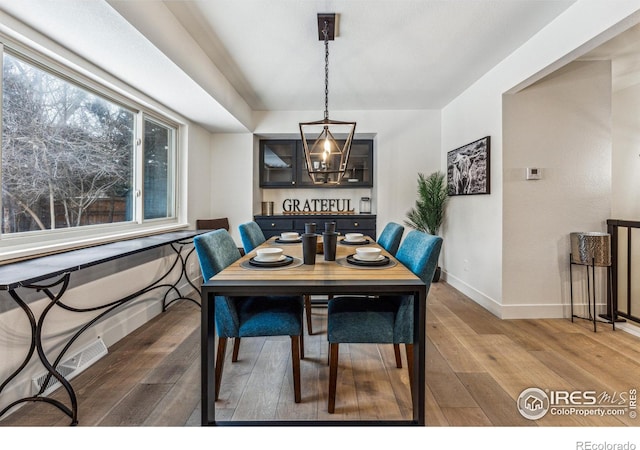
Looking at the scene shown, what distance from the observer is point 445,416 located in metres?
1.61

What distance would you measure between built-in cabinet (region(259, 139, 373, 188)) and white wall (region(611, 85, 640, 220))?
2.94 m

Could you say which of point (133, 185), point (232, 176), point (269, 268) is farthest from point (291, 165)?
point (269, 268)

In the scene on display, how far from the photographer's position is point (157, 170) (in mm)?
3562

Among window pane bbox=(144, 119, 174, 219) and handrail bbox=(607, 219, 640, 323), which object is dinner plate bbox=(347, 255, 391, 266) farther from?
window pane bbox=(144, 119, 174, 219)

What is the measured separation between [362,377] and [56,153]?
8.45 feet

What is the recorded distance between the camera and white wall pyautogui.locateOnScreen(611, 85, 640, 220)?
364 cm

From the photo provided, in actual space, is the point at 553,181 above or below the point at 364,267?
above

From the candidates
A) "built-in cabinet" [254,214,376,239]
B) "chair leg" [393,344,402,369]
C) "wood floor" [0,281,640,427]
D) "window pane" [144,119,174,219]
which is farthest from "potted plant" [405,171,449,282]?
"window pane" [144,119,174,219]

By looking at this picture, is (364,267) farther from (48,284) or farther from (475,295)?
(475,295)
